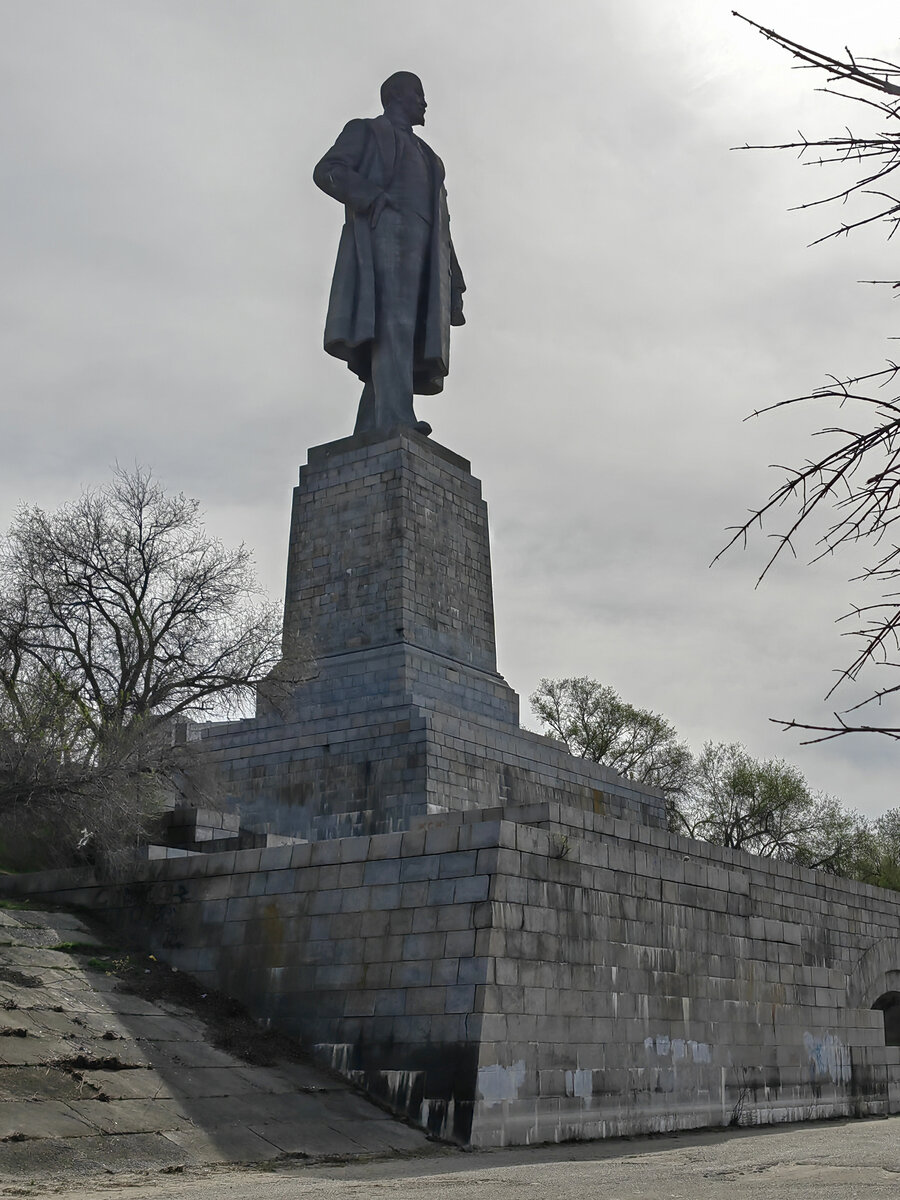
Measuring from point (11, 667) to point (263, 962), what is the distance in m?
7.66

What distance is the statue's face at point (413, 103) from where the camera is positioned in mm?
25641

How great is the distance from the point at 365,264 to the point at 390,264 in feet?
1.67

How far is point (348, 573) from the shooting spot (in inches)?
882

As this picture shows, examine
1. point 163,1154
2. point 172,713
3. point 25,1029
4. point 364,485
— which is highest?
point 364,485

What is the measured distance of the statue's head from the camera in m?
25.6

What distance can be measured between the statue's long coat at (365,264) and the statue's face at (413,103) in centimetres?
55

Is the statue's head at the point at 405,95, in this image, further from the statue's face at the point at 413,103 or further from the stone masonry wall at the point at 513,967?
the stone masonry wall at the point at 513,967

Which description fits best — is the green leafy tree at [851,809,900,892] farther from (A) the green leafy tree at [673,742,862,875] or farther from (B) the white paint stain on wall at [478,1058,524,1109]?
(B) the white paint stain on wall at [478,1058,524,1109]

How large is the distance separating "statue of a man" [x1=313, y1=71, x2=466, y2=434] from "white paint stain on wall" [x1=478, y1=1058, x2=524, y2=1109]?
47.0ft

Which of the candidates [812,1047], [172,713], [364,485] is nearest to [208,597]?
[172,713]

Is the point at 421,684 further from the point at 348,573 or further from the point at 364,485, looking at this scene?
the point at 364,485

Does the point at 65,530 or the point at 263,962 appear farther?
the point at 65,530

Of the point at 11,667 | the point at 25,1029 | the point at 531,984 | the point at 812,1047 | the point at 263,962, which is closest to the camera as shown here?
the point at 25,1029

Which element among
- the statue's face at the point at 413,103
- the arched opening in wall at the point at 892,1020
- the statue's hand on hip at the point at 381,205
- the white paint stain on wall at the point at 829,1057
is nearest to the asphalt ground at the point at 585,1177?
the white paint stain on wall at the point at 829,1057
